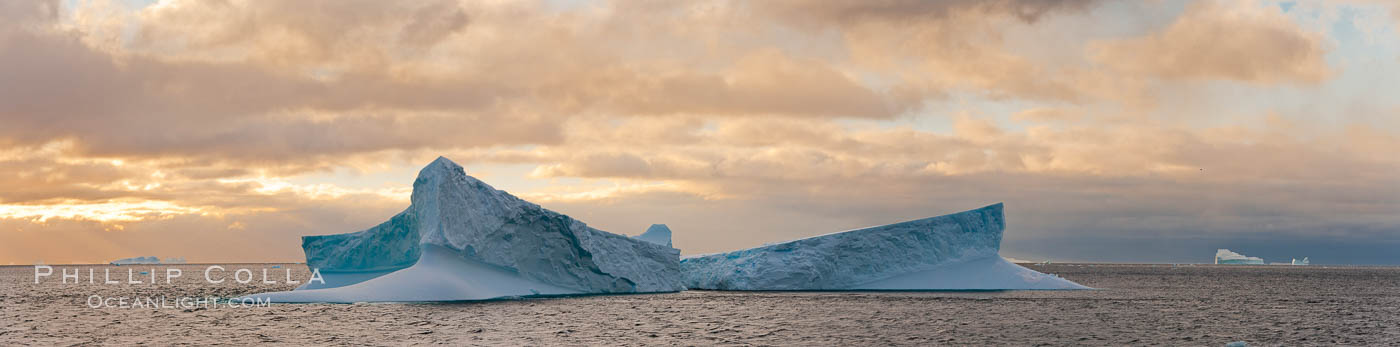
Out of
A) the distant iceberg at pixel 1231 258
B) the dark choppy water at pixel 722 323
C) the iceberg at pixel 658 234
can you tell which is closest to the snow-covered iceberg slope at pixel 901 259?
the dark choppy water at pixel 722 323

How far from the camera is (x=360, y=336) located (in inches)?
783

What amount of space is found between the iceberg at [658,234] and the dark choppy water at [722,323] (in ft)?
33.1

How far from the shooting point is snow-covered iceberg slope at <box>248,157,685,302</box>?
93.5 feet

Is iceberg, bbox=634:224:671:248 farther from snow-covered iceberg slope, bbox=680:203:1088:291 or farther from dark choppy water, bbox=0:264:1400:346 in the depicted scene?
dark choppy water, bbox=0:264:1400:346

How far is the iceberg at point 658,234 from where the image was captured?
4369cm

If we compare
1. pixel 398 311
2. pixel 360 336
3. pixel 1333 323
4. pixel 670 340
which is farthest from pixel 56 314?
pixel 1333 323

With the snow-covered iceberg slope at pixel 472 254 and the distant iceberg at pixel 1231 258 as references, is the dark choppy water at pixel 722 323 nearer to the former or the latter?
the snow-covered iceberg slope at pixel 472 254

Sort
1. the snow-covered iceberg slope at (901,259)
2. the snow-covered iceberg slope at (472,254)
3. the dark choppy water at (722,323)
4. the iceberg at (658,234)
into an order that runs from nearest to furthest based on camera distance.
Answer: the dark choppy water at (722,323) → the snow-covered iceberg slope at (472,254) → the snow-covered iceberg slope at (901,259) → the iceberg at (658,234)

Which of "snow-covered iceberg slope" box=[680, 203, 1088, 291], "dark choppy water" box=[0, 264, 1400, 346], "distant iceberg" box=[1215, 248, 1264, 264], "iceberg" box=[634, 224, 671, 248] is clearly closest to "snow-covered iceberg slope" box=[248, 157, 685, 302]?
"dark choppy water" box=[0, 264, 1400, 346]

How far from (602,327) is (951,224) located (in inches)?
742

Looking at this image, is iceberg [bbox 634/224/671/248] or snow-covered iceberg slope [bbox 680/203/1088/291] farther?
iceberg [bbox 634/224/671/248]

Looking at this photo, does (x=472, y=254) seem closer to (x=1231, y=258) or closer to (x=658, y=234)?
(x=658, y=234)

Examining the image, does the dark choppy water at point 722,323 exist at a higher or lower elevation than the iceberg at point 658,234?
lower

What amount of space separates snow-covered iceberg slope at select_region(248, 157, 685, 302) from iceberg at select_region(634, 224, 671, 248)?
656 cm
